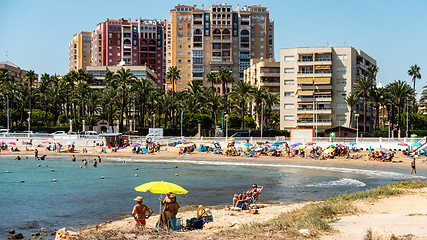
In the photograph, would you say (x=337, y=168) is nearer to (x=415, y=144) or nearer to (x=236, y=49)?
(x=415, y=144)

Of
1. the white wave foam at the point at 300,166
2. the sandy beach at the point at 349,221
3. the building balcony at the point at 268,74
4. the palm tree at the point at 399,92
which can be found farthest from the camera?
the building balcony at the point at 268,74

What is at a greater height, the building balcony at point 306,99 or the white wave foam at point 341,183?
the building balcony at point 306,99

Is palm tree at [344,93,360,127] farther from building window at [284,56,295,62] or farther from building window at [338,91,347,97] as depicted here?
building window at [284,56,295,62]

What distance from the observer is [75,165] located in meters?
48.1

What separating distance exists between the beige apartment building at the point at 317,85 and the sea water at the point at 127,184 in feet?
134

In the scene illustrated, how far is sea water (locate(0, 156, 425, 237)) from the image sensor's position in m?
21.4

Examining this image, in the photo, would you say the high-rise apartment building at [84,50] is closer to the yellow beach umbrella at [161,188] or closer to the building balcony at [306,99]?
the building balcony at [306,99]

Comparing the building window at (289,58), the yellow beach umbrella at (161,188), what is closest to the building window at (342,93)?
the building window at (289,58)

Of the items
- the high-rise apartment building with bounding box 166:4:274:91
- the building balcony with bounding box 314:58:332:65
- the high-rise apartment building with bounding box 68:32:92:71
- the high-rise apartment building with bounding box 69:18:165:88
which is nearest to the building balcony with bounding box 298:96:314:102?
the building balcony with bounding box 314:58:332:65

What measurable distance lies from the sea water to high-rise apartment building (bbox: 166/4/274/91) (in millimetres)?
92162

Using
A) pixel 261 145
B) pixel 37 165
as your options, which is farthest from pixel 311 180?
pixel 37 165

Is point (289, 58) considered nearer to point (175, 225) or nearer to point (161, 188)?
point (161, 188)

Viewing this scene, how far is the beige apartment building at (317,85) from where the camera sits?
286 feet

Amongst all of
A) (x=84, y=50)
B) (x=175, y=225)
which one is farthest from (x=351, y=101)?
(x=84, y=50)
